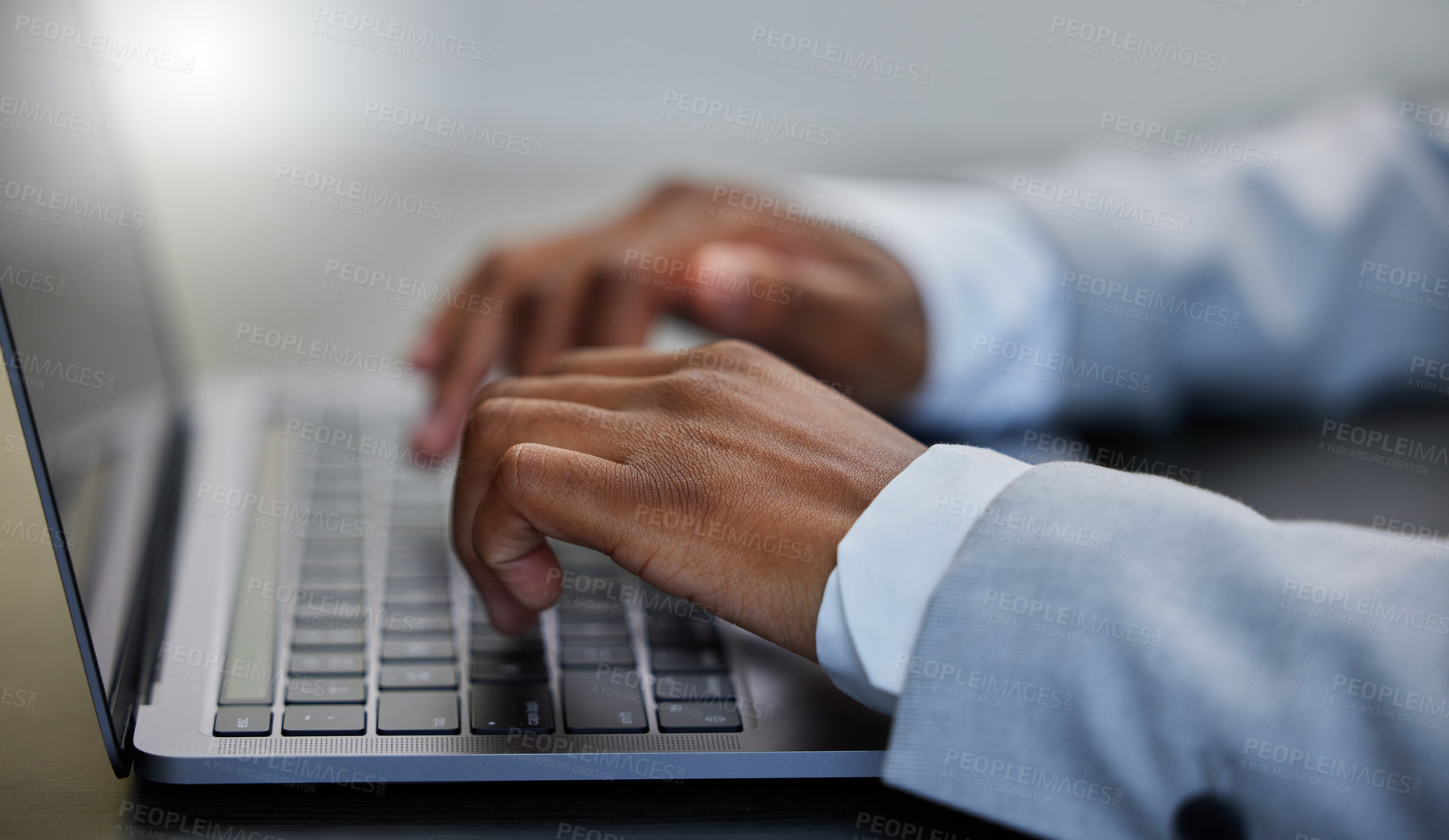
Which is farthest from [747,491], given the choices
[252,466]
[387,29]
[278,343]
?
[387,29]

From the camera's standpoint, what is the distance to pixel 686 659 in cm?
50

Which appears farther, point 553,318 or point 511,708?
point 553,318

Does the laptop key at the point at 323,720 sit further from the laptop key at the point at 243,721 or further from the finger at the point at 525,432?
the finger at the point at 525,432

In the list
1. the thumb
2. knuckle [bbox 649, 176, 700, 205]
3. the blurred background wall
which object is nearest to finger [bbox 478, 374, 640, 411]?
the thumb

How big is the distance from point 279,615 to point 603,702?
0.18 m

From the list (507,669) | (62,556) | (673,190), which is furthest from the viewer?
(673,190)

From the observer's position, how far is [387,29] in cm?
253

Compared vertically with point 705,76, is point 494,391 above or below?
above

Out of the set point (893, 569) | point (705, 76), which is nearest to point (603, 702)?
point (893, 569)

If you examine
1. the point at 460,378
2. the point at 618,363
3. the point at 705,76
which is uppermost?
the point at 618,363

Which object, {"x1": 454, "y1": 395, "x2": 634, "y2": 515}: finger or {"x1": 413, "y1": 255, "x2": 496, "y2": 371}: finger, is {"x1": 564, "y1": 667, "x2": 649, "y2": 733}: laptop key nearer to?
{"x1": 454, "y1": 395, "x2": 634, "y2": 515}: finger

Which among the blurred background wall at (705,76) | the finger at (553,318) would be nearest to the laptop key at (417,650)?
the finger at (553,318)

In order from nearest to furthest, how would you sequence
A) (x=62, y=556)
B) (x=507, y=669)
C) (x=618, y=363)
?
(x=62, y=556), (x=507, y=669), (x=618, y=363)

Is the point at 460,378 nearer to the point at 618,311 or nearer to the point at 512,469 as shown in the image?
the point at 618,311
